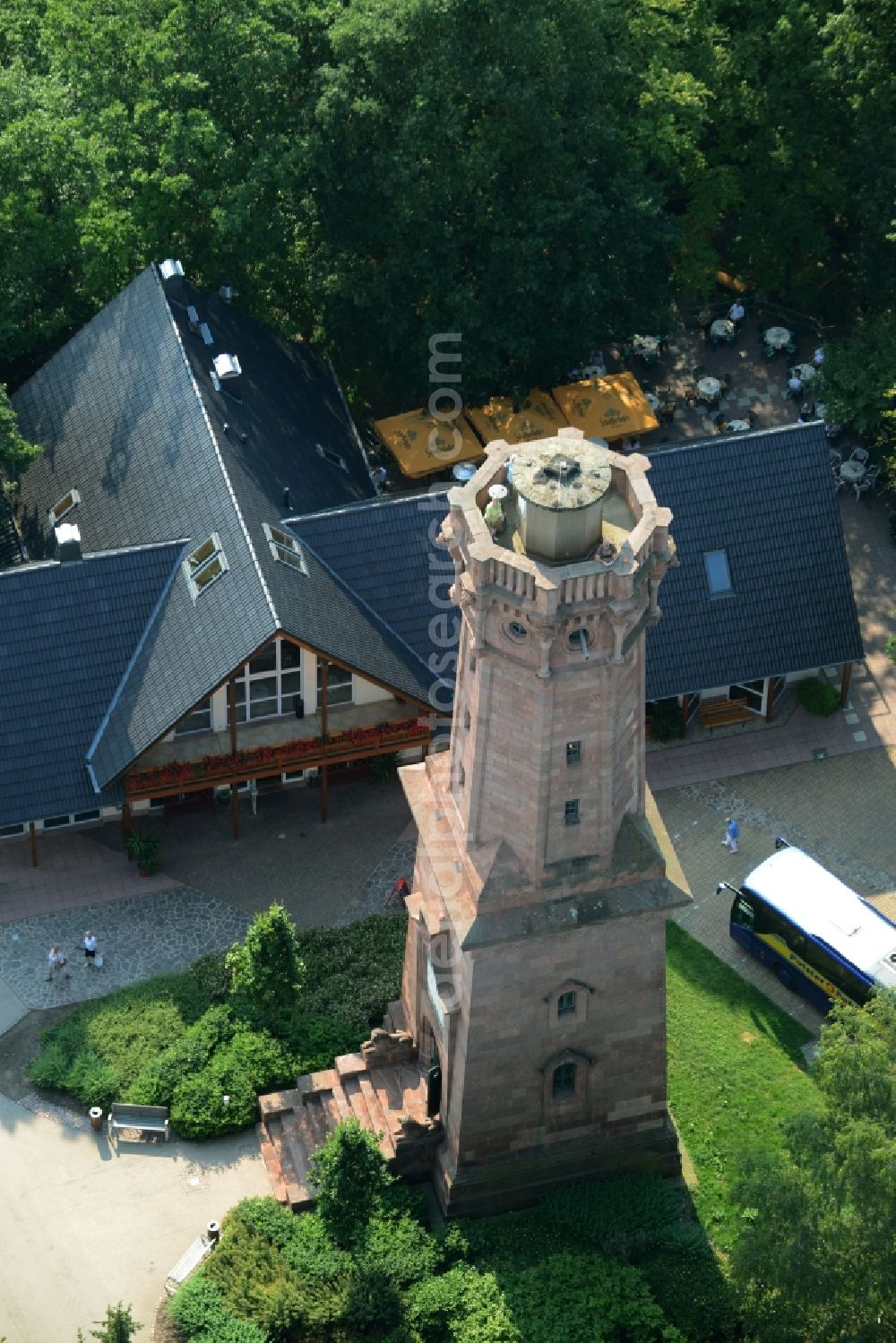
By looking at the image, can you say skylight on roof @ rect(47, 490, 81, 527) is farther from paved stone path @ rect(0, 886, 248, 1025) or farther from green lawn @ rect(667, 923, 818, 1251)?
green lawn @ rect(667, 923, 818, 1251)

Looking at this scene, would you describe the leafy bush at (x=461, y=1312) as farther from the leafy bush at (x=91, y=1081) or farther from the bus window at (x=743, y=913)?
the bus window at (x=743, y=913)

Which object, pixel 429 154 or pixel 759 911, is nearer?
pixel 759 911

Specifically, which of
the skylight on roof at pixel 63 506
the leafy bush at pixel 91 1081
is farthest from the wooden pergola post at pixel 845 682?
the leafy bush at pixel 91 1081

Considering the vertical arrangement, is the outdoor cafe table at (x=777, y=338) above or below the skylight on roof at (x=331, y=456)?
below

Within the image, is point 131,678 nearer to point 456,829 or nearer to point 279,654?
point 279,654

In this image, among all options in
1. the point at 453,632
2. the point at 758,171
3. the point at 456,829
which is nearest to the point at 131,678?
the point at 453,632

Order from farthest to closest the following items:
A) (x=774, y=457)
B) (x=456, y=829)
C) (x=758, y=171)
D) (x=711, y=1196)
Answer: (x=758, y=171)
(x=774, y=457)
(x=711, y=1196)
(x=456, y=829)

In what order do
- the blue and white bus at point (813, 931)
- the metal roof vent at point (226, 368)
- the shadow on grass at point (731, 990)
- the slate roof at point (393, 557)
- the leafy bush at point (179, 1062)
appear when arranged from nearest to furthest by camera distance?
the leafy bush at point (179, 1062), the blue and white bus at point (813, 931), the shadow on grass at point (731, 990), the slate roof at point (393, 557), the metal roof vent at point (226, 368)

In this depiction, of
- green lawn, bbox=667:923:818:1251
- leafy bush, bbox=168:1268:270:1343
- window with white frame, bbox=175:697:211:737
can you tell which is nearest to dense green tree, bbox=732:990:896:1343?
green lawn, bbox=667:923:818:1251
